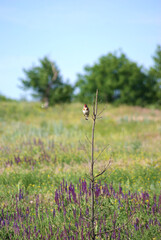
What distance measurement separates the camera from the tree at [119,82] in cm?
2584

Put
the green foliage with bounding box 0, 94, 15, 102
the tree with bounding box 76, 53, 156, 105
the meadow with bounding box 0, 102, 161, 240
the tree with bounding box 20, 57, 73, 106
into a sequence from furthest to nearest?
the green foliage with bounding box 0, 94, 15, 102 → the tree with bounding box 76, 53, 156, 105 → the tree with bounding box 20, 57, 73, 106 → the meadow with bounding box 0, 102, 161, 240

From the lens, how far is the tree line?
24.9 meters

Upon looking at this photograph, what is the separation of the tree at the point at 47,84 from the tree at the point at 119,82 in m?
2.58

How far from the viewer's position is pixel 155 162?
709cm

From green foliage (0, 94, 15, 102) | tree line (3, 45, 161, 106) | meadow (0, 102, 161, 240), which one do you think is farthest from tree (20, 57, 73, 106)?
meadow (0, 102, 161, 240)

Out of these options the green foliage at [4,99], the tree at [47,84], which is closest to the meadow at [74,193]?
the tree at [47,84]

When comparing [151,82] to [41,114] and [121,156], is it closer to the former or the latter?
[41,114]

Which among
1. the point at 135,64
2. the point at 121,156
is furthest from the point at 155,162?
the point at 135,64

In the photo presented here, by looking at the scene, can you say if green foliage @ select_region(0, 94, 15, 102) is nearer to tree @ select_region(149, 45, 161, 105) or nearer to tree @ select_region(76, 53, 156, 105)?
tree @ select_region(76, 53, 156, 105)

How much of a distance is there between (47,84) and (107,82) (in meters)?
5.71

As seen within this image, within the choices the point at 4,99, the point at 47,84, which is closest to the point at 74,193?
the point at 47,84

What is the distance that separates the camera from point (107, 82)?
2556 cm

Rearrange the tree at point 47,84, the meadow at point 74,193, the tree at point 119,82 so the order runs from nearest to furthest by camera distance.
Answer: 1. the meadow at point 74,193
2. the tree at point 47,84
3. the tree at point 119,82

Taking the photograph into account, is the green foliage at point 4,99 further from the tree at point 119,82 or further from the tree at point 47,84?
the tree at point 119,82
